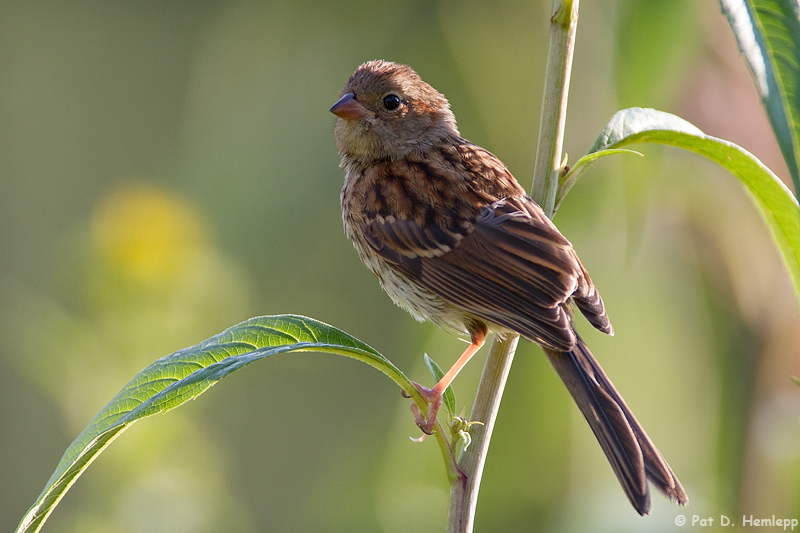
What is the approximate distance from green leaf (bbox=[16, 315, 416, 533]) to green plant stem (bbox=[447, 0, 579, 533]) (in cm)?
10

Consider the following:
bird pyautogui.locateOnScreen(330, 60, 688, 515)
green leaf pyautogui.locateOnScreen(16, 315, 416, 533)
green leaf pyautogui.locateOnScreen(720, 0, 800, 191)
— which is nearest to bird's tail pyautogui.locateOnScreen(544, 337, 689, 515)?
bird pyautogui.locateOnScreen(330, 60, 688, 515)

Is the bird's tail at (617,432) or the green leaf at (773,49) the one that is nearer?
the green leaf at (773,49)

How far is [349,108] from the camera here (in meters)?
1.99

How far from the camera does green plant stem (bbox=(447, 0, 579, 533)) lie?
994 millimetres

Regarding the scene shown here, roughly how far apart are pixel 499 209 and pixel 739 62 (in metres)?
0.96

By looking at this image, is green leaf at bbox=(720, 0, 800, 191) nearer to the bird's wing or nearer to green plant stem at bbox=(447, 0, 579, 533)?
green plant stem at bbox=(447, 0, 579, 533)

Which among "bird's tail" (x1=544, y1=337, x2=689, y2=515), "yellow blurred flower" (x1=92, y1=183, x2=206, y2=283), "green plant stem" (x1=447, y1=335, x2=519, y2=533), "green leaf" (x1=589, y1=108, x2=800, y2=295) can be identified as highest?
"green leaf" (x1=589, y1=108, x2=800, y2=295)

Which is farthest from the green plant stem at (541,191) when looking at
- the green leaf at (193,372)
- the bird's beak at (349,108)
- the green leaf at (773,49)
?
the bird's beak at (349,108)

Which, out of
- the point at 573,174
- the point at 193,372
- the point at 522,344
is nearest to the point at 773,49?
the point at 573,174

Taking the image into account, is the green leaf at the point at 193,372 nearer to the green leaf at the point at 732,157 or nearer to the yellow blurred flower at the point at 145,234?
the green leaf at the point at 732,157

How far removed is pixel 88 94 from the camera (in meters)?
6.44

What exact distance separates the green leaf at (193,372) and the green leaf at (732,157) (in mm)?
441

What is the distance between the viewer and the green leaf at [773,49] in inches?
35.8

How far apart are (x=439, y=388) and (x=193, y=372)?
0.48 meters
